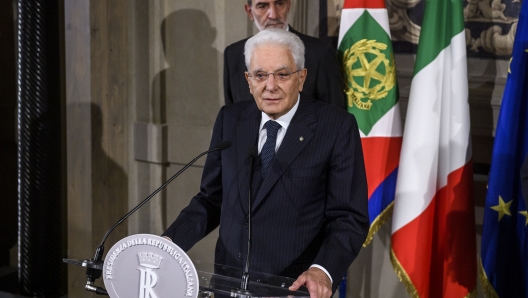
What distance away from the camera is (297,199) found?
1.93 m

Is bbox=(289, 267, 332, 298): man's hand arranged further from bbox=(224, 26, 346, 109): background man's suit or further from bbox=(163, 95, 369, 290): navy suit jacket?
bbox=(224, 26, 346, 109): background man's suit

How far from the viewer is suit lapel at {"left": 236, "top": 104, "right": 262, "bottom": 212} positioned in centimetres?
197

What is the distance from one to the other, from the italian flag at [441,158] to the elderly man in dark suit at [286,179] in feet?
4.05

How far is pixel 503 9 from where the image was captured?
133 inches

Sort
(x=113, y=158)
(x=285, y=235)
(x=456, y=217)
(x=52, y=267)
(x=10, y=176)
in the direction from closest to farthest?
(x=285, y=235) < (x=456, y=217) < (x=113, y=158) < (x=52, y=267) < (x=10, y=176)

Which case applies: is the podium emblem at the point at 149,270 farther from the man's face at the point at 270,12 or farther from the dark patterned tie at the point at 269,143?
the man's face at the point at 270,12

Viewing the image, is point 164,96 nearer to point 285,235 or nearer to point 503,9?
point 503,9

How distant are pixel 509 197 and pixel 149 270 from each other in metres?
1.91

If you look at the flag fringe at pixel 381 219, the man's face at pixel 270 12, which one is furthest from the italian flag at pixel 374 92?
the man's face at pixel 270 12

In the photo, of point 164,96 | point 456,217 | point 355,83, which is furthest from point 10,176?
point 456,217

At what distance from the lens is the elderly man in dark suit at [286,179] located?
1871 mm

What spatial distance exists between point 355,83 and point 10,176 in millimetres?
3165

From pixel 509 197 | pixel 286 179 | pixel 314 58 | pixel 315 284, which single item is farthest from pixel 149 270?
pixel 509 197

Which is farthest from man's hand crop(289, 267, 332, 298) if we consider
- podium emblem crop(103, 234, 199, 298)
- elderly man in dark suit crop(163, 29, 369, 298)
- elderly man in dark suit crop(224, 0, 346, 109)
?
elderly man in dark suit crop(224, 0, 346, 109)
